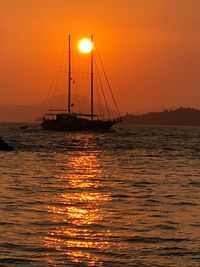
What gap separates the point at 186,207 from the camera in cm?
2286

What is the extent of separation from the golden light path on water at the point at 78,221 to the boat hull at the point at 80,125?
11009 cm

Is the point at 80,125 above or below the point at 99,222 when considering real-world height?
below

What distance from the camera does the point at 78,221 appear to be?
64.2 ft

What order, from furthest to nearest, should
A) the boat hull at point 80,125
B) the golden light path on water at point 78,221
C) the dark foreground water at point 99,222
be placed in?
the boat hull at point 80,125, the golden light path on water at point 78,221, the dark foreground water at point 99,222

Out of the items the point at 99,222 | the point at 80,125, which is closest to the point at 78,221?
the point at 99,222

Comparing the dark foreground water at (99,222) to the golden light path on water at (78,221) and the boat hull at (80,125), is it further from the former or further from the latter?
the boat hull at (80,125)

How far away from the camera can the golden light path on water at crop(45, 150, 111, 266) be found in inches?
602

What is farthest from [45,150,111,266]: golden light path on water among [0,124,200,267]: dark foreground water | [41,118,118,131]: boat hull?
[41,118,118,131]: boat hull

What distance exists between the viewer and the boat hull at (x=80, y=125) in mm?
143875

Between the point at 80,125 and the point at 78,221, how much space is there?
125 metres

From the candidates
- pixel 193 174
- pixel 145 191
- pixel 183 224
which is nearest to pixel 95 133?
pixel 193 174

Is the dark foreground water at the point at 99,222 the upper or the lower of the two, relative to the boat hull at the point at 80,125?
upper

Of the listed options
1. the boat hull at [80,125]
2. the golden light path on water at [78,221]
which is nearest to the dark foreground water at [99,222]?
the golden light path on water at [78,221]

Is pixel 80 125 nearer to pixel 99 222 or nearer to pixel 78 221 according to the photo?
pixel 78 221
